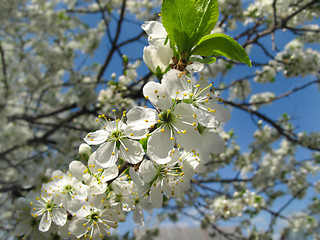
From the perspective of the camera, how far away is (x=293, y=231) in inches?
221

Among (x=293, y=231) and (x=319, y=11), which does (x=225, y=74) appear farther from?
(x=293, y=231)

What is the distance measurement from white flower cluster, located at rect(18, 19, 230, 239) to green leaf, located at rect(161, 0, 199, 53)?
8 cm

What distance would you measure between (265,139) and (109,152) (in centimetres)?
456

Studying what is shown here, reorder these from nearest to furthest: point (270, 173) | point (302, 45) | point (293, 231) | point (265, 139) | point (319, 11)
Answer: point (319, 11) → point (302, 45) → point (265, 139) → point (270, 173) → point (293, 231)

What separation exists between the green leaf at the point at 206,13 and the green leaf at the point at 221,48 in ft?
0.19

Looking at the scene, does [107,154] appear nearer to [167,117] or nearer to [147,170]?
[147,170]

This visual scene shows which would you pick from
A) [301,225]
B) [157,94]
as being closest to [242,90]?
[301,225]

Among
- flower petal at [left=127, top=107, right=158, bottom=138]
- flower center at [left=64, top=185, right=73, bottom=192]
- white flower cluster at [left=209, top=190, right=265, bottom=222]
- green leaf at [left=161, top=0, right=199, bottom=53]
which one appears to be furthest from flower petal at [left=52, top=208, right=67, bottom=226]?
white flower cluster at [left=209, top=190, right=265, bottom=222]

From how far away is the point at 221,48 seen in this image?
859mm

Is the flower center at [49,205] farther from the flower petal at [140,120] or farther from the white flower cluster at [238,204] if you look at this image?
the white flower cluster at [238,204]

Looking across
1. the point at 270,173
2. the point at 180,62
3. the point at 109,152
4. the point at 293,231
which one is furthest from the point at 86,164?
the point at 293,231

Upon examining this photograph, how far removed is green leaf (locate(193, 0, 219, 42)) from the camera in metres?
0.85

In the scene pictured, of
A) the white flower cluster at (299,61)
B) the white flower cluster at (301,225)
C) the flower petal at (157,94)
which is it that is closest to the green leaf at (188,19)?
the flower petal at (157,94)

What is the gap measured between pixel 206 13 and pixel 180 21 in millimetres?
109
